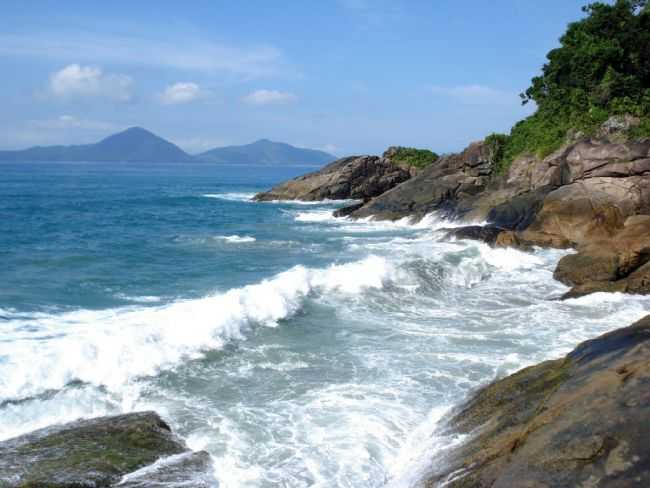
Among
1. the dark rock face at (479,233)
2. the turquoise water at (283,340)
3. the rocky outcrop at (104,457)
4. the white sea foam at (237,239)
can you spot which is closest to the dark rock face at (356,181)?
the white sea foam at (237,239)

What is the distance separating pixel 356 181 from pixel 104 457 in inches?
1975

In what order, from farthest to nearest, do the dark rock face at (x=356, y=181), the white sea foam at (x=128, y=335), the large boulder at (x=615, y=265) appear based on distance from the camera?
the dark rock face at (x=356, y=181) < the large boulder at (x=615, y=265) < the white sea foam at (x=128, y=335)

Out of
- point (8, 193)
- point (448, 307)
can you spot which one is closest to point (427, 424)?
point (448, 307)

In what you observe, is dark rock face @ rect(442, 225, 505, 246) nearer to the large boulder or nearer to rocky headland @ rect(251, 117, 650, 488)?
rocky headland @ rect(251, 117, 650, 488)

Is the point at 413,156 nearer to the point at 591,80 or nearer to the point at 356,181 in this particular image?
the point at 356,181

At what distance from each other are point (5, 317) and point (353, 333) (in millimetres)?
8738

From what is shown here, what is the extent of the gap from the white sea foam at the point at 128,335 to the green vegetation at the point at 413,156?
129 feet

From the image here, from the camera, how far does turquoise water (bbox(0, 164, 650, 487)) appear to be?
9742 mm

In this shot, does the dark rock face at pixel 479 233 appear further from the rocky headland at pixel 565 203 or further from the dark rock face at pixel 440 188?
the dark rock face at pixel 440 188

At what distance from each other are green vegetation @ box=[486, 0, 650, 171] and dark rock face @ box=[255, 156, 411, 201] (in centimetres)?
1547

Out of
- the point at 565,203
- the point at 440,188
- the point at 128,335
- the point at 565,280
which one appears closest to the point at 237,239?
the point at 440,188

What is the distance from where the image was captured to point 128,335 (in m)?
14.2

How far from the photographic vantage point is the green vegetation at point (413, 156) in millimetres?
58191

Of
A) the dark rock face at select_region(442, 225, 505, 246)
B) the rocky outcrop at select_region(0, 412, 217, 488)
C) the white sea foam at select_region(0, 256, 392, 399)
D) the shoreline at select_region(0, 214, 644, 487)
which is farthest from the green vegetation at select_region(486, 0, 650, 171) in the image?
the rocky outcrop at select_region(0, 412, 217, 488)
